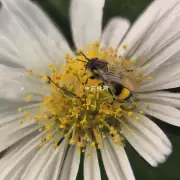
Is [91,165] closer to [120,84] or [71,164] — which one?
[71,164]

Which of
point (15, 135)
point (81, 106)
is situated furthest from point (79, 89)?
point (15, 135)

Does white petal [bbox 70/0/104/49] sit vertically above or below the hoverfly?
above

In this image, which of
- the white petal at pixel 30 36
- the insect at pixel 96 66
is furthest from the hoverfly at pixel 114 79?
the white petal at pixel 30 36

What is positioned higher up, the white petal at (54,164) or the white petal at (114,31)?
the white petal at (114,31)

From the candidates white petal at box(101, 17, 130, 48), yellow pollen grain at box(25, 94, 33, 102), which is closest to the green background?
white petal at box(101, 17, 130, 48)

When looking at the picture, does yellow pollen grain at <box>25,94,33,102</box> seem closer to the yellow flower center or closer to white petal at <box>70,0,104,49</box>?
the yellow flower center

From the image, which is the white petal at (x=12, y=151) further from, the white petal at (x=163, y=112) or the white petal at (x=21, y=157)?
the white petal at (x=163, y=112)

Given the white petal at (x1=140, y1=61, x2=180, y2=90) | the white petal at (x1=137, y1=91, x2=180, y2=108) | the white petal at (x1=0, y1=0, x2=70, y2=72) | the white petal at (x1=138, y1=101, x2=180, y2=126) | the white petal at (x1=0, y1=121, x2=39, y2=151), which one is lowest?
the white petal at (x1=0, y1=121, x2=39, y2=151)
